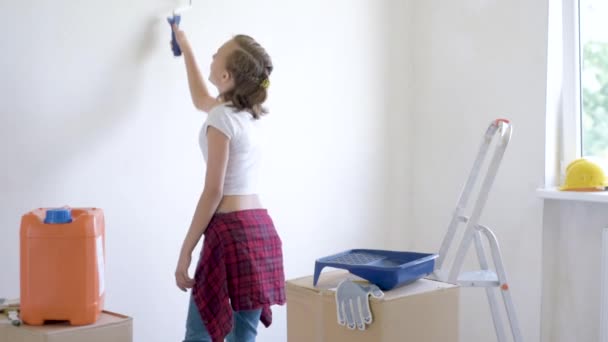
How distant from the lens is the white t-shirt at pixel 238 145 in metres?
2.05

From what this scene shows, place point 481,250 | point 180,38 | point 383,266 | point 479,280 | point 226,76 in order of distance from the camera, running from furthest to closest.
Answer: point 481,250 → point 479,280 → point 180,38 → point 226,76 → point 383,266

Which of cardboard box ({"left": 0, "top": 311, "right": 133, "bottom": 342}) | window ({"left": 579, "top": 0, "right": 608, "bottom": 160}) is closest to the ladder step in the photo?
window ({"left": 579, "top": 0, "right": 608, "bottom": 160})

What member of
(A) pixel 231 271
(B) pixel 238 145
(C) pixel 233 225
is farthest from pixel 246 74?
(A) pixel 231 271

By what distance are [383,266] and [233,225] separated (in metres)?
0.42

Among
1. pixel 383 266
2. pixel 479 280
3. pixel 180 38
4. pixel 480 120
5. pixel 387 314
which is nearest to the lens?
pixel 387 314

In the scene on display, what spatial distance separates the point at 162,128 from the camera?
256cm

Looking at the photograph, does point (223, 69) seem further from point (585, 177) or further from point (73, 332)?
point (585, 177)

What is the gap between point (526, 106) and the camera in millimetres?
3084

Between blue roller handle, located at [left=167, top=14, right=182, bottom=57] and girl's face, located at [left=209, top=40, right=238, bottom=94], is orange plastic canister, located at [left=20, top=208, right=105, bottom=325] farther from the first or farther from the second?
blue roller handle, located at [left=167, top=14, right=182, bottom=57]

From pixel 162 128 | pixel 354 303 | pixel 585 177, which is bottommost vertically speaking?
pixel 354 303

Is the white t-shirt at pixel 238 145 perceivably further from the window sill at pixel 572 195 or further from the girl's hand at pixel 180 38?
the window sill at pixel 572 195

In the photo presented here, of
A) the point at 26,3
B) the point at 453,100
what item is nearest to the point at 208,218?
the point at 26,3

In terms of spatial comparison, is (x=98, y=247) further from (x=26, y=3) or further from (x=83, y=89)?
(x=26, y=3)

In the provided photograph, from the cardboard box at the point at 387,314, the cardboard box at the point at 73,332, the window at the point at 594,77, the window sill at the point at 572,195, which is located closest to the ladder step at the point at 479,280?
the window sill at the point at 572,195
